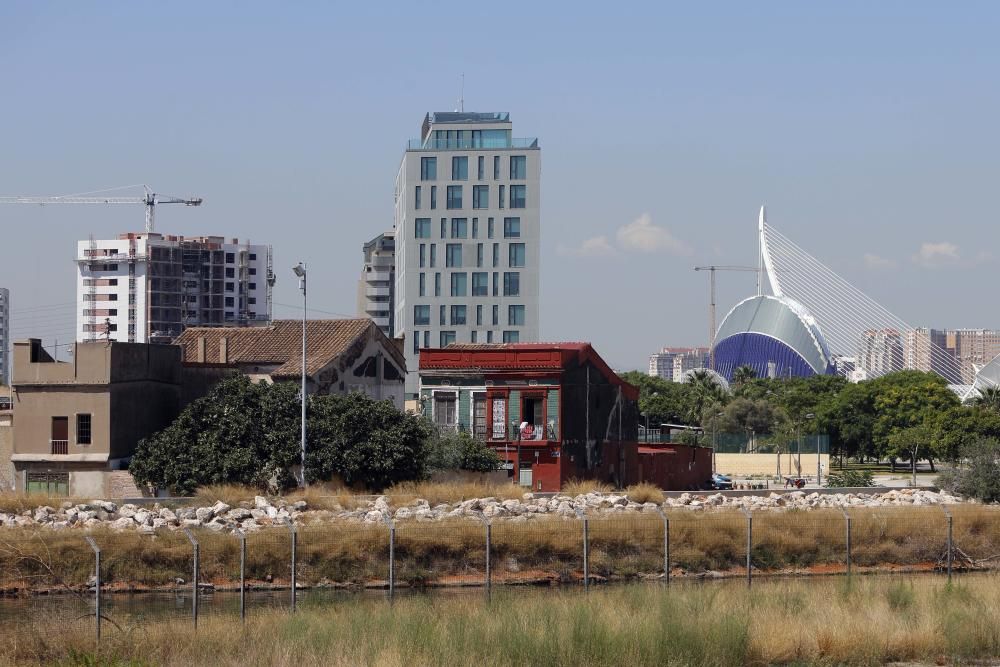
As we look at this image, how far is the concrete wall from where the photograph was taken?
320 feet

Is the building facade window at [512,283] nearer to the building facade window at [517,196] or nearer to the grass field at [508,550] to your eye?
the building facade window at [517,196]

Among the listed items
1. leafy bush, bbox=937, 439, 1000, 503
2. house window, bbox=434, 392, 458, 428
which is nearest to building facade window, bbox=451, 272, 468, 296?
house window, bbox=434, 392, 458, 428

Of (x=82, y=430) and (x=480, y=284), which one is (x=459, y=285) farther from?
(x=82, y=430)

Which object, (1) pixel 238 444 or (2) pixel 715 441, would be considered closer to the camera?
(1) pixel 238 444

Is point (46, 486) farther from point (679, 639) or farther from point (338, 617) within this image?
point (679, 639)

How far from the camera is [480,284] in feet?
430

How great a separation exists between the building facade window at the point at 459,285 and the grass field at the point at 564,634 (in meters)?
104

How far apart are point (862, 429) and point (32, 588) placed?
9425 cm

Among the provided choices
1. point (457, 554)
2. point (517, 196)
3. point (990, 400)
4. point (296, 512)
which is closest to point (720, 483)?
point (296, 512)

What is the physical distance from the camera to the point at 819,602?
27.5m

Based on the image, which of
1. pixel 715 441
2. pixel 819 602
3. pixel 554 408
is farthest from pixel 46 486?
pixel 715 441

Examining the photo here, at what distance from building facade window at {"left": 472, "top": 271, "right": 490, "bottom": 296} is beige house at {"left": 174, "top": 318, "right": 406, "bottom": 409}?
2273 inches

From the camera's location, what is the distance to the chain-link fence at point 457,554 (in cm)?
3409

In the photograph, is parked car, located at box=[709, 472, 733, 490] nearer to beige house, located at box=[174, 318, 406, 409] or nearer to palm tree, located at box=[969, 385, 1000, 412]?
beige house, located at box=[174, 318, 406, 409]
